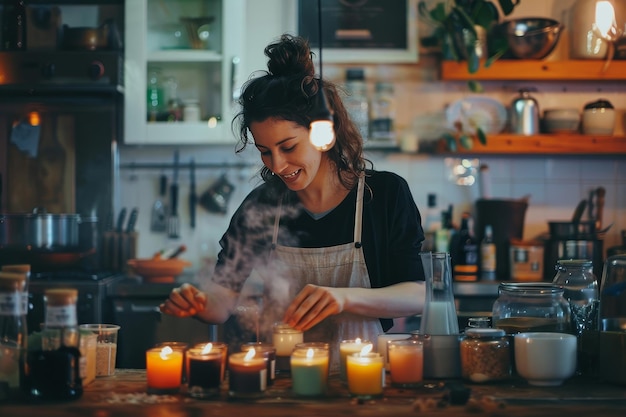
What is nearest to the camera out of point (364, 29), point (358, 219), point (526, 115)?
point (358, 219)

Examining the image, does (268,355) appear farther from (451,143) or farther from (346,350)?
(451,143)

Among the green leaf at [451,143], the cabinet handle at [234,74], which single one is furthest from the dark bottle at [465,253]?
the cabinet handle at [234,74]

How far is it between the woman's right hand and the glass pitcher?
0.59 meters

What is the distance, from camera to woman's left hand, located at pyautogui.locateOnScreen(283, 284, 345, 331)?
1983mm

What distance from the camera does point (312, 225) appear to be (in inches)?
101

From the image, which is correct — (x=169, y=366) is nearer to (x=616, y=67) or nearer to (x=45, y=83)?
(x=45, y=83)

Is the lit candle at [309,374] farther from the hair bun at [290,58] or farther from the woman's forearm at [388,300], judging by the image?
the hair bun at [290,58]

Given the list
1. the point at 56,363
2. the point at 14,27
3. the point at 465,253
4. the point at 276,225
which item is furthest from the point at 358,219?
the point at 14,27

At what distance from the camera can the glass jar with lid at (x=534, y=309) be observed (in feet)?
6.32

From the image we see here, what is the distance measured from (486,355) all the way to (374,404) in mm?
327

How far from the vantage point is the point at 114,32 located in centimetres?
429

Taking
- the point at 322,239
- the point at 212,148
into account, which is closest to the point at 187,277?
the point at 212,148

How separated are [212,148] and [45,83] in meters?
1.00

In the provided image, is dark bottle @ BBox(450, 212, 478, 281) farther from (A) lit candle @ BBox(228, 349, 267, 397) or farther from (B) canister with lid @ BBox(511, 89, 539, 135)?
(A) lit candle @ BBox(228, 349, 267, 397)
